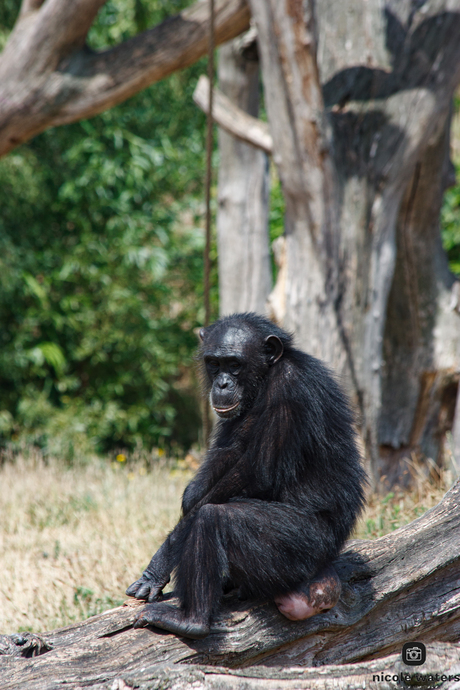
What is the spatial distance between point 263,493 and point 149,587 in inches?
29.3

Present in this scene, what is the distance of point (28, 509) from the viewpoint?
656 cm

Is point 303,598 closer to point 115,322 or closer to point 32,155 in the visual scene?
point 115,322

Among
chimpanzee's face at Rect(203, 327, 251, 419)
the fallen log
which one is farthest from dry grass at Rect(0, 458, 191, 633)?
chimpanzee's face at Rect(203, 327, 251, 419)

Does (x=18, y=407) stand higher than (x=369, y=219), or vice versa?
(x=369, y=219)

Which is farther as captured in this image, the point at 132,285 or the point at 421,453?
the point at 132,285

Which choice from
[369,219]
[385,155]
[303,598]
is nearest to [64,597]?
[303,598]

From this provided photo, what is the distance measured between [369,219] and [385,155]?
0.57 metres

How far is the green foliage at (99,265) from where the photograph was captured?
9.70 meters

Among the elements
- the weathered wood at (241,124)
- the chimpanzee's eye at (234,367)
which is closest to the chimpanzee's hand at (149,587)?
the chimpanzee's eye at (234,367)

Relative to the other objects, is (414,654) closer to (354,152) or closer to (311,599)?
(311,599)

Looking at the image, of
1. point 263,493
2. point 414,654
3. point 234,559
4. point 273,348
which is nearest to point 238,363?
point 273,348

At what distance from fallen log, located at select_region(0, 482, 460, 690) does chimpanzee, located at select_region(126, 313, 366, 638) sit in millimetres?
109

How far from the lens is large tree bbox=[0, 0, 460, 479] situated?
17.5 feet

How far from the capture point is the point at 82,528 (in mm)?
5801
